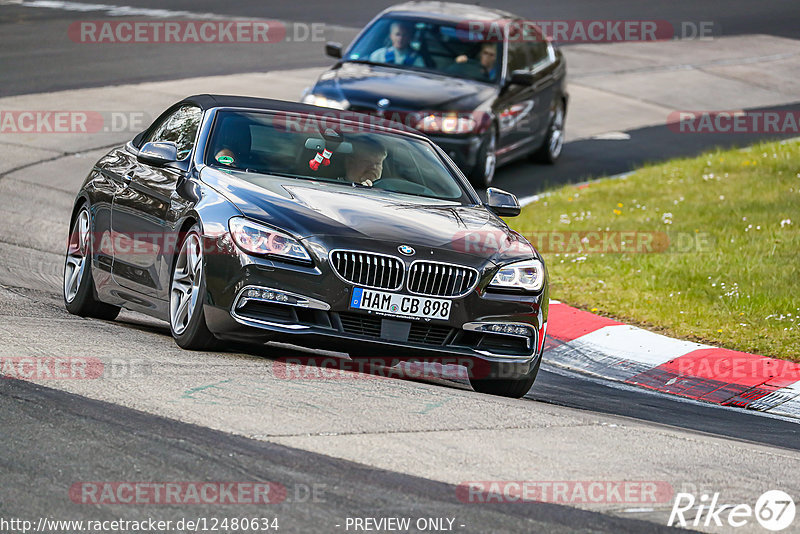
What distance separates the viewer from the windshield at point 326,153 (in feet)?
27.2

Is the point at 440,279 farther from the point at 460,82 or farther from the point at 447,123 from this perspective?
the point at 460,82

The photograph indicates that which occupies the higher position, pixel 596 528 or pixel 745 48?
pixel 596 528

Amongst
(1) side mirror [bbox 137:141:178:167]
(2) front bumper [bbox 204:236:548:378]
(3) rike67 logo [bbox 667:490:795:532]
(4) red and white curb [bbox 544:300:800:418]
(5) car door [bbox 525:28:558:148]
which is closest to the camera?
(3) rike67 logo [bbox 667:490:795:532]

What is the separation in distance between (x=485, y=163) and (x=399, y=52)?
1773 millimetres

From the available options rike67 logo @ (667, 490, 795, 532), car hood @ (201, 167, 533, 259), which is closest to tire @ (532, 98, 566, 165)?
car hood @ (201, 167, 533, 259)

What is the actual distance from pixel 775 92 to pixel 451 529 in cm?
2139

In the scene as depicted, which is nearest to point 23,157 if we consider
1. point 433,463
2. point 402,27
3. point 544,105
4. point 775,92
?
point 402,27

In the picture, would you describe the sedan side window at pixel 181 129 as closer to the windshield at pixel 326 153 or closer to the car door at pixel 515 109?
the windshield at pixel 326 153

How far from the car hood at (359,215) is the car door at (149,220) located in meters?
0.35

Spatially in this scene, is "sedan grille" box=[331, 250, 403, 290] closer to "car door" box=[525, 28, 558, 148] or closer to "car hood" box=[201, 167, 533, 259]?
"car hood" box=[201, 167, 533, 259]

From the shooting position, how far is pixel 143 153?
8367 mm

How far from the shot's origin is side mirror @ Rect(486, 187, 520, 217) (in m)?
8.69

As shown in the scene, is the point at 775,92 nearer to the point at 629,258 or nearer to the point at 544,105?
the point at 544,105

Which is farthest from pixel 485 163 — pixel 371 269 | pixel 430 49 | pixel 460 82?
pixel 371 269
